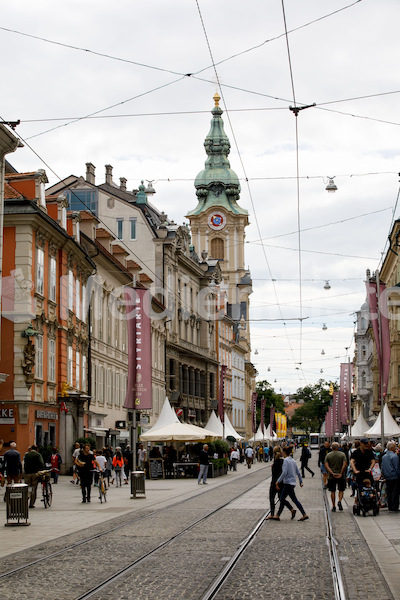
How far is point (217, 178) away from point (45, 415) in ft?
297

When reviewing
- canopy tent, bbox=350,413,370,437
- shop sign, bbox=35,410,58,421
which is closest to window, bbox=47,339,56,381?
shop sign, bbox=35,410,58,421

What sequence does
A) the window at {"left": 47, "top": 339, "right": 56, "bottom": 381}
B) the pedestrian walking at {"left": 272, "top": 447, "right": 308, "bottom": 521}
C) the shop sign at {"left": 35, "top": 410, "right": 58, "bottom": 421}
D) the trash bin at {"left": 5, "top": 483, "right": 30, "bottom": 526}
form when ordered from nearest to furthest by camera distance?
the trash bin at {"left": 5, "top": 483, "right": 30, "bottom": 526} < the pedestrian walking at {"left": 272, "top": 447, "right": 308, "bottom": 521} < the shop sign at {"left": 35, "top": 410, "right": 58, "bottom": 421} < the window at {"left": 47, "top": 339, "right": 56, "bottom": 381}

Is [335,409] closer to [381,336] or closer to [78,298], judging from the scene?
[78,298]

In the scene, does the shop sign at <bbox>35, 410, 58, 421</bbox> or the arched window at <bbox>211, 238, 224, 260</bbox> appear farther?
the arched window at <bbox>211, 238, 224, 260</bbox>

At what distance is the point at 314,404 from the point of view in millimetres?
182875

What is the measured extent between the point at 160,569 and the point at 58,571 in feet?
4.30

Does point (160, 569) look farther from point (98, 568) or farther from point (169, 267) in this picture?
point (169, 267)

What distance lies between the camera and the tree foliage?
180 metres

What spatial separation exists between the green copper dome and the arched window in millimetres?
4271

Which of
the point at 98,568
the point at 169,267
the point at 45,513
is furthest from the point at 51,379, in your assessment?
the point at 169,267

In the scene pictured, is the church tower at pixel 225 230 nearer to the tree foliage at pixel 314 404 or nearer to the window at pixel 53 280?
the tree foliage at pixel 314 404

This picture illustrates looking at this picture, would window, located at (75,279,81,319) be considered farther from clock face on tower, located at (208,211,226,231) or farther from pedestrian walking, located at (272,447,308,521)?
clock face on tower, located at (208,211,226,231)

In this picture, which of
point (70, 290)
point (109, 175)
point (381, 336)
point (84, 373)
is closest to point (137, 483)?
point (381, 336)

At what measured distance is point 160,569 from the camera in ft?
41.0
